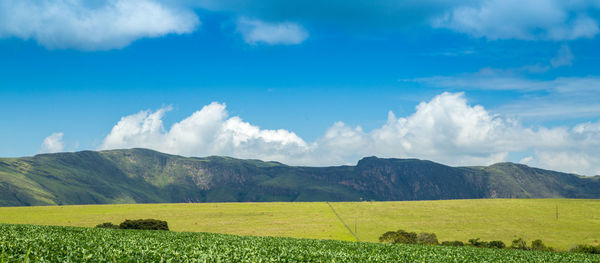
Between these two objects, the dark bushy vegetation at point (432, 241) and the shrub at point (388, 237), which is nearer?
the dark bushy vegetation at point (432, 241)

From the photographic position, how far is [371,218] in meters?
130

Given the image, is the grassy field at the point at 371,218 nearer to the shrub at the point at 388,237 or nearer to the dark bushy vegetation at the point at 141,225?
the shrub at the point at 388,237

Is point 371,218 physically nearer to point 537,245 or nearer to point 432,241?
point 432,241

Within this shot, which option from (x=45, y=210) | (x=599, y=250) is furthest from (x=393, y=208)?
(x=45, y=210)

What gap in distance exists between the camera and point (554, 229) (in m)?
110

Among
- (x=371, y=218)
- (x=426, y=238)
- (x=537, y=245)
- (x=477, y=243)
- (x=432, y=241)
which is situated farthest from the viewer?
(x=371, y=218)

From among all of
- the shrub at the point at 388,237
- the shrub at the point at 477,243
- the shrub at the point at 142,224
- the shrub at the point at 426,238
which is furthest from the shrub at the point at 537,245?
the shrub at the point at 142,224

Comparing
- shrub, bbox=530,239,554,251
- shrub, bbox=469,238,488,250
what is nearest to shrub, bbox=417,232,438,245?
shrub, bbox=469,238,488,250

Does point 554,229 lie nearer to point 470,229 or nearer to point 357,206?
point 470,229

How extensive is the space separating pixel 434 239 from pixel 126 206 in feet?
383

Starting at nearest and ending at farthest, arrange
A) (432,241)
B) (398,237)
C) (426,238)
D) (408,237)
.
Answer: (432,241)
(426,238)
(398,237)
(408,237)

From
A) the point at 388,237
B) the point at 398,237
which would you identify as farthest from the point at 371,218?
the point at 398,237

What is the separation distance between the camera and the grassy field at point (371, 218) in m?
104

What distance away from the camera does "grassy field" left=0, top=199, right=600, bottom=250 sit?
10425 cm
